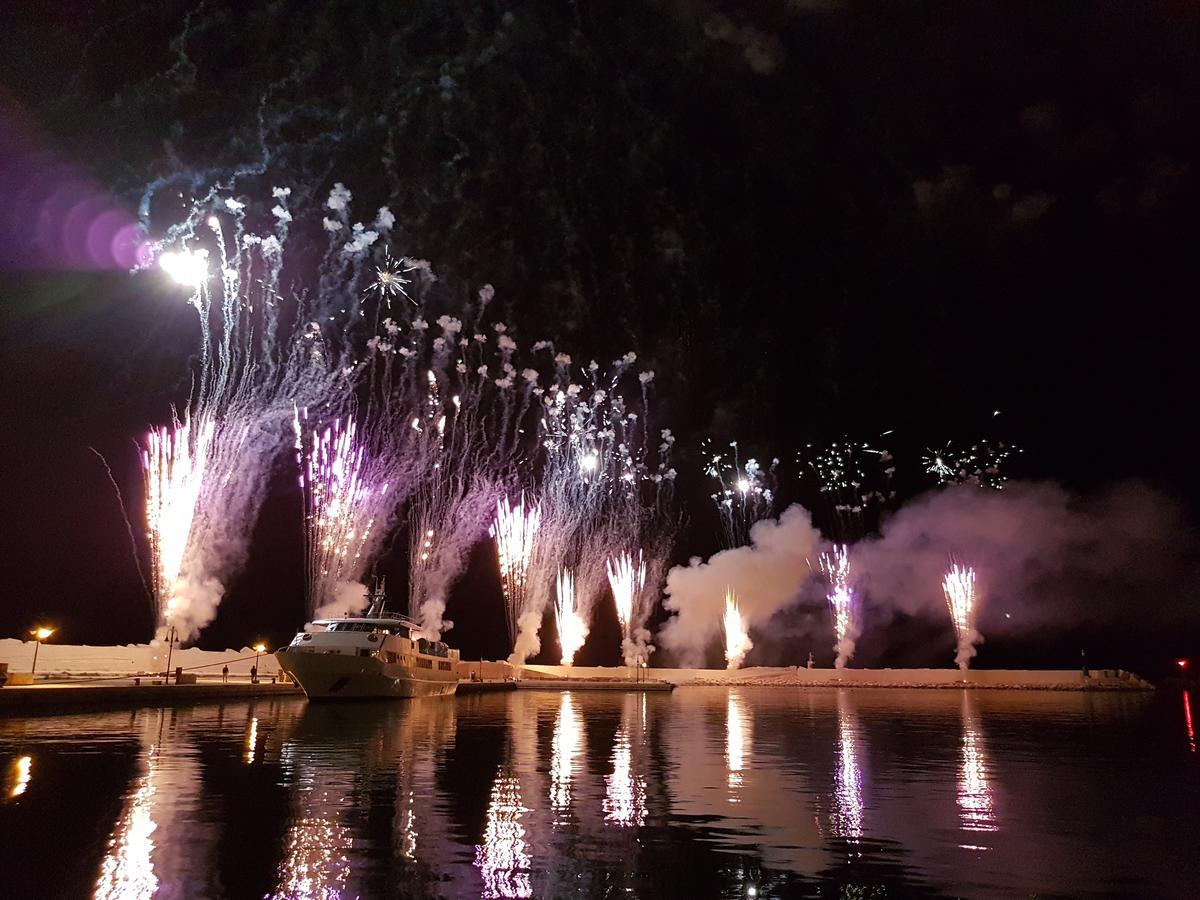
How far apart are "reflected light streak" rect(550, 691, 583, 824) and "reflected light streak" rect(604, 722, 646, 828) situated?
795 millimetres

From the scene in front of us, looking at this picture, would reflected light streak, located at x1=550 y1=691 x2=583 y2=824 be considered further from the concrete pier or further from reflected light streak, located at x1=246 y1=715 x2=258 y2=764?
the concrete pier

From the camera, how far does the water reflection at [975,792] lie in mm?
14180

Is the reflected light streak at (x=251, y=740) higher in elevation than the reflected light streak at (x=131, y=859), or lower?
lower

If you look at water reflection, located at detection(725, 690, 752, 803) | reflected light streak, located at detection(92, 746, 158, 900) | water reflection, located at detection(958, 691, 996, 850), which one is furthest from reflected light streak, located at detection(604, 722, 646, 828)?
reflected light streak, located at detection(92, 746, 158, 900)

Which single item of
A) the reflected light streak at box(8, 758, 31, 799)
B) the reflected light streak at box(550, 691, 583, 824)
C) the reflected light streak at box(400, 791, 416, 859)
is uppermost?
Answer: the reflected light streak at box(400, 791, 416, 859)

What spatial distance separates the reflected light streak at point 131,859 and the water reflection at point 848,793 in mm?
9594

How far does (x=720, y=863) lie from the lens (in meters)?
11.3

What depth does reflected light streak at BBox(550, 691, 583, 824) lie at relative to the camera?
15508mm

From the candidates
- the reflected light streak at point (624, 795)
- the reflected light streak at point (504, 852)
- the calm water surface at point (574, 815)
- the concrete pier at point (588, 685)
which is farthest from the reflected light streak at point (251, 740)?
the concrete pier at point (588, 685)

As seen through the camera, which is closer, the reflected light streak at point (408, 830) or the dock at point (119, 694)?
the reflected light streak at point (408, 830)

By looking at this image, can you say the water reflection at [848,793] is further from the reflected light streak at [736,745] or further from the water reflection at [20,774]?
the water reflection at [20,774]

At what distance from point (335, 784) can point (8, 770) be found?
7057 mm

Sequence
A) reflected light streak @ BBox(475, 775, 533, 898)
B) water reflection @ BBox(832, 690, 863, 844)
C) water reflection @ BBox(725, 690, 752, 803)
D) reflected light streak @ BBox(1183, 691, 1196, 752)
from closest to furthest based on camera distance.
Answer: reflected light streak @ BBox(475, 775, 533, 898) < water reflection @ BBox(832, 690, 863, 844) < water reflection @ BBox(725, 690, 752, 803) < reflected light streak @ BBox(1183, 691, 1196, 752)

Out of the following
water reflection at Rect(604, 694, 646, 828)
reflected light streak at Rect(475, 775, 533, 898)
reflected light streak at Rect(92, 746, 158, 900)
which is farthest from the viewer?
water reflection at Rect(604, 694, 646, 828)
